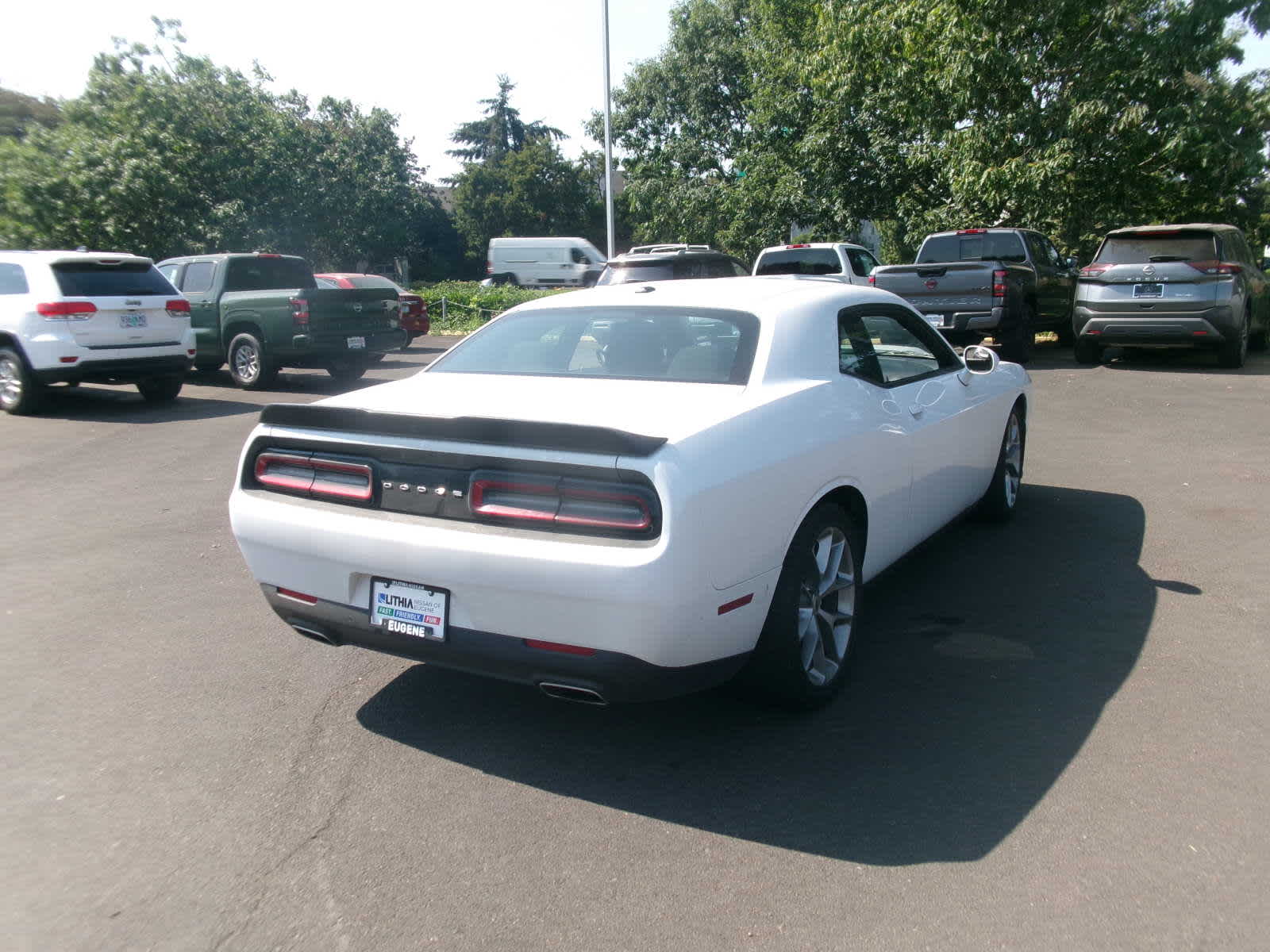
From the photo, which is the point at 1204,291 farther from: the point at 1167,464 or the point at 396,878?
the point at 396,878

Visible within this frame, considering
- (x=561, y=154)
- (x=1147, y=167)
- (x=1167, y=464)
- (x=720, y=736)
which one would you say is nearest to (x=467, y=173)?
(x=561, y=154)

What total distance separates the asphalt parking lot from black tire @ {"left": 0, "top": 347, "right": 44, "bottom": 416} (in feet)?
24.5

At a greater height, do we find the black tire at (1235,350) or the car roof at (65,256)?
the car roof at (65,256)

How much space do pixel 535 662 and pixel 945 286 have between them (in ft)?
40.6

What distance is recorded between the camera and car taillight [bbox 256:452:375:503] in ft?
12.0

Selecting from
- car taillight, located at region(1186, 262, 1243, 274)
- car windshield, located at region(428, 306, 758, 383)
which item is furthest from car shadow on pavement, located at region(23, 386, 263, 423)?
car taillight, located at region(1186, 262, 1243, 274)

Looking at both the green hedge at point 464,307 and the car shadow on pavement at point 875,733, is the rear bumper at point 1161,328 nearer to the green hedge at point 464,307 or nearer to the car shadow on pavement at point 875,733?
the car shadow on pavement at point 875,733

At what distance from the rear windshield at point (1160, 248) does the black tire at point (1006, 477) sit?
8.24 m

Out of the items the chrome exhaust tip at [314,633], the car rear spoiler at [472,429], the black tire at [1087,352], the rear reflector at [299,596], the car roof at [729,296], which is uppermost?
the car roof at [729,296]

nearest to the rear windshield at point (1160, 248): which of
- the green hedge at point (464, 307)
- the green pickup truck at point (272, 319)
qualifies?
the green pickup truck at point (272, 319)

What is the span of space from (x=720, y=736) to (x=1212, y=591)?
117 inches

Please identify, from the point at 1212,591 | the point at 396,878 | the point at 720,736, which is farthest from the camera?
the point at 1212,591

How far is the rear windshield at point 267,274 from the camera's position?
50.1ft

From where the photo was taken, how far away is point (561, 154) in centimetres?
6138
